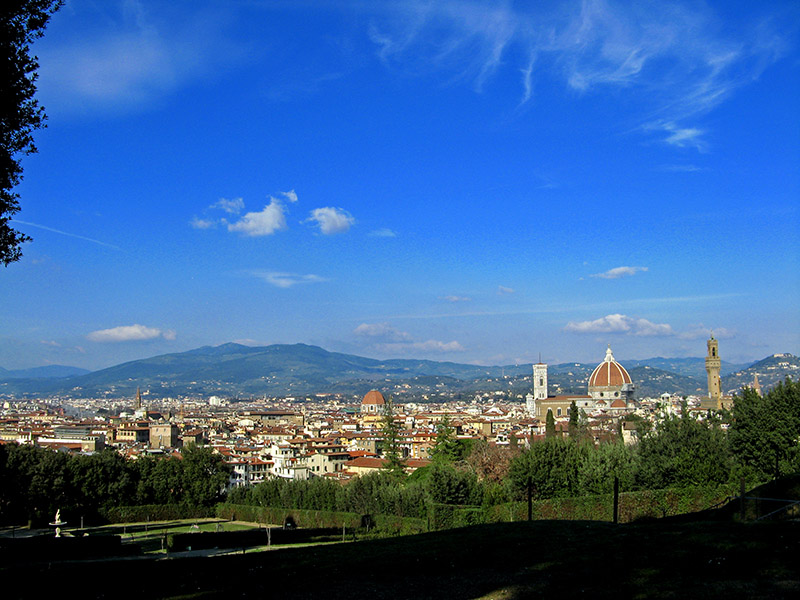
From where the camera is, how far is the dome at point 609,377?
135 metres

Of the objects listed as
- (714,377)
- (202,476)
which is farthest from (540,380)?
(202,476)

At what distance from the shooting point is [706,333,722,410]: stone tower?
118 metres

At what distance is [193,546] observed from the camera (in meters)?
29.1

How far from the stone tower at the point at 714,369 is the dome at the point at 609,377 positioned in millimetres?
16847

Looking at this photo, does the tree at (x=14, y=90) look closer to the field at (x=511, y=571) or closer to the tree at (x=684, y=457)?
the field at (x=511, y=571)

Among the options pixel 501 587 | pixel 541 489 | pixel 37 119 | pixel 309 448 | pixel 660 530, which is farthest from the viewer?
pixel 309 448

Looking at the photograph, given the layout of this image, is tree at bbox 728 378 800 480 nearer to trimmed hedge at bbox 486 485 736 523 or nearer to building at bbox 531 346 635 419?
trimmed hedge at bbox 486 485 736 523

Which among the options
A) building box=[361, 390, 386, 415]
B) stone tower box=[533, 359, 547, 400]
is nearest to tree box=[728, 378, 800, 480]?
stone tower box=[533, 359, 547, 400]

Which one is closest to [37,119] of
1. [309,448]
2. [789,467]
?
[789,467]

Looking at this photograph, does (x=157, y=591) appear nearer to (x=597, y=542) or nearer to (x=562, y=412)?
(x=597, y=542)

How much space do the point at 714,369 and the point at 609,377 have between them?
19.7m

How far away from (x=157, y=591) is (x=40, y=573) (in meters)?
3.88

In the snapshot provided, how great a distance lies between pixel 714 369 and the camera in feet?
401

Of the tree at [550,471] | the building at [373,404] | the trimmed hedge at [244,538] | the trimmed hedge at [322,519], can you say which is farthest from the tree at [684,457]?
the building at [373,404]
